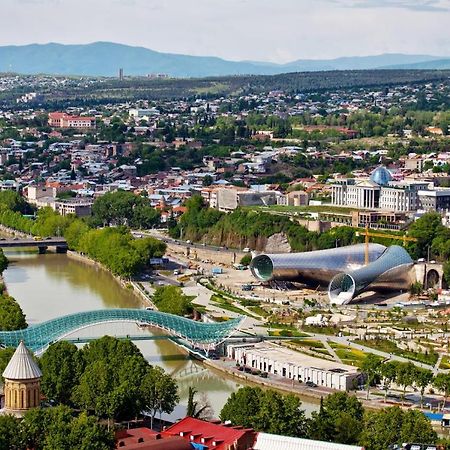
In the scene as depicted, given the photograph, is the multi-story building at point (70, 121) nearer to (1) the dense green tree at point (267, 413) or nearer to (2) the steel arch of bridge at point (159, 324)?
(2) the steel arch of bridge at point (159, 324)

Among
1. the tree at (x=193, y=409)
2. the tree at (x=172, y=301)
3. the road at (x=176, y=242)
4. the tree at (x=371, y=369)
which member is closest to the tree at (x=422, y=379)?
the tree at (x=371, y=369)

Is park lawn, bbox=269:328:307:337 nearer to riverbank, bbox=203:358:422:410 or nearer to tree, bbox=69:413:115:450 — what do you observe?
riverbank, bbox=203:358:422:410

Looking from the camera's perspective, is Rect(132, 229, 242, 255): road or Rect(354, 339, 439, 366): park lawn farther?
Rect(132, 229, 242, 255): road

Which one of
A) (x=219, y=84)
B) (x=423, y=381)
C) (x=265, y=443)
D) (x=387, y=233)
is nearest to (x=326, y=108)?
(x=219, y=84)

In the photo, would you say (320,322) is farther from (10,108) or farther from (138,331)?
(10,108)

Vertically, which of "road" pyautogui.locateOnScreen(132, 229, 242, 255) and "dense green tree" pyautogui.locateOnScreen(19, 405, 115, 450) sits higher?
"dense green tree" pyautogui.locateOnScreen(19, 405, 115, 450)

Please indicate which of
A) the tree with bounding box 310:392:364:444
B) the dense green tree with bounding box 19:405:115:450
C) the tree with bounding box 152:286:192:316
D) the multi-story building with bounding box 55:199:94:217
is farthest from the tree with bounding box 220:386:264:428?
the multi-story building with bounding box 55:199:94:217
